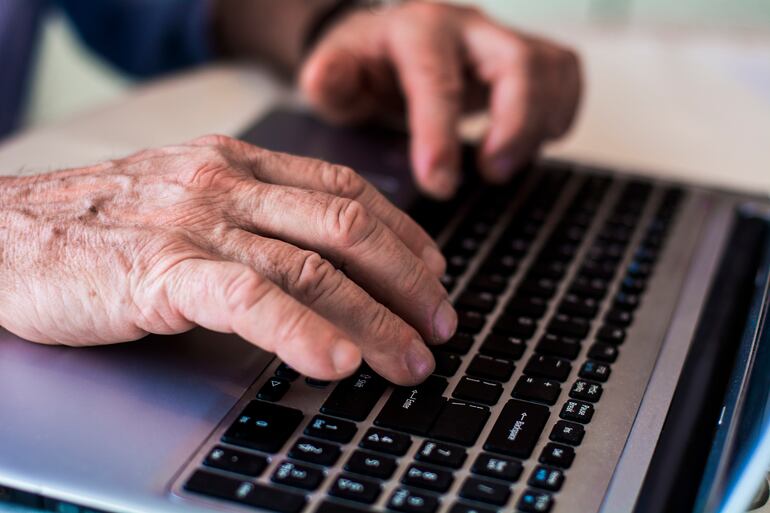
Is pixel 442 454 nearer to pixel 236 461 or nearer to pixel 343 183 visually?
pixel 236 461

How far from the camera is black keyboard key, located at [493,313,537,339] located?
0.52m

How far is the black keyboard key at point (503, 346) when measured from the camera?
495 mm

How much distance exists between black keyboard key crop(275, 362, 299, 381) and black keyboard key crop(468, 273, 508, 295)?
16 cm

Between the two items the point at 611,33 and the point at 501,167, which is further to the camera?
the point at 611,33

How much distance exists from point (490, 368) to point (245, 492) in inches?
6.2

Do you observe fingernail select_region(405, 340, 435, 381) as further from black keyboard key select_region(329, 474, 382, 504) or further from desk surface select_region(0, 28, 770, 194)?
desk surface select_region(0, 28, 770, 194)

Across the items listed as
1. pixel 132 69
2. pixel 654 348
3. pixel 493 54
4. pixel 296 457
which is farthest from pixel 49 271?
pixel 132 69

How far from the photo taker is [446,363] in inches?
18.9

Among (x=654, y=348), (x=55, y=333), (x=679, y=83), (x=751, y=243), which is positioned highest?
(x=679, y=83)

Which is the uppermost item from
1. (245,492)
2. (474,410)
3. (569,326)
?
(569,326)

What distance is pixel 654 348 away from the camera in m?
0.52

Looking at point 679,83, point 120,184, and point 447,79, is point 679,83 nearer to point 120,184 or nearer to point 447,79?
point 447,79

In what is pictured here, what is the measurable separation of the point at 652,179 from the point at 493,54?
177 millimetres

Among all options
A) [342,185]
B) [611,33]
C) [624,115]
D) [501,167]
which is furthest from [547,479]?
[611,33]
